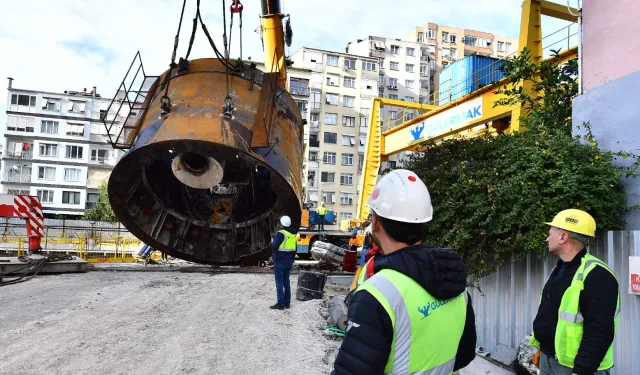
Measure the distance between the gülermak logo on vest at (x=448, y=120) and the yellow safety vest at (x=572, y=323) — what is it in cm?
956

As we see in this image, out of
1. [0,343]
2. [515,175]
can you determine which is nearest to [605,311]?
[515,175]

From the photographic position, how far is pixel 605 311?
9.25ft

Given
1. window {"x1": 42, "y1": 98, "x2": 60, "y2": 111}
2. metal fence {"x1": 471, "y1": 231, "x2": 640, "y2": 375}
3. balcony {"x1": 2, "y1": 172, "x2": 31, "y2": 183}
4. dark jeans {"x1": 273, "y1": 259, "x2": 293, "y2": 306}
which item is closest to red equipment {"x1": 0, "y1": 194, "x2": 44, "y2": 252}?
dark jeans {"x1": 273, "y1": 259, "x2": 293, "y2": 306}

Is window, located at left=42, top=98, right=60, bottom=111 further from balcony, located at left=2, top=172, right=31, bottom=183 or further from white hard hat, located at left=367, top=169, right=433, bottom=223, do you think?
white hard hat, located at left=367, top=169, right=433, bottom=223

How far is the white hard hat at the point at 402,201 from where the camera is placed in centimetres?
179

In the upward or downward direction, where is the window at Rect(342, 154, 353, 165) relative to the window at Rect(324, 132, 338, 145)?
downward

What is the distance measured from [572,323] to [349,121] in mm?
51365

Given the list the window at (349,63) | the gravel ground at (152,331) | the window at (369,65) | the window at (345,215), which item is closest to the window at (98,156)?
the window at (345,215)

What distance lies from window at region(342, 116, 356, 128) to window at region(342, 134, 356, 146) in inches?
43.1

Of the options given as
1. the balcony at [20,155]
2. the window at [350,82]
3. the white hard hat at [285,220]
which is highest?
the window at [350,82]

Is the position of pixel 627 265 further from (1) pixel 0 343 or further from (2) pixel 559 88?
(1) pixel 0 343

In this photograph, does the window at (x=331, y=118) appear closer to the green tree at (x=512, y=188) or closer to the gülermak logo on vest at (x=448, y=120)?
the gülermak logo on vest at (x=448, y=120)

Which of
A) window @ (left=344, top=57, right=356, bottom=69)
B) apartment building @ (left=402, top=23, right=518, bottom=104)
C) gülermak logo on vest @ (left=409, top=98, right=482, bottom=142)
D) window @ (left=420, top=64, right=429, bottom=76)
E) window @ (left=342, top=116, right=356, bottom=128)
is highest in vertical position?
apartment building @ (left=402, top=23, right=518, bottom=104)

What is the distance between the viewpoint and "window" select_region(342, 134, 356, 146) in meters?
53.0
